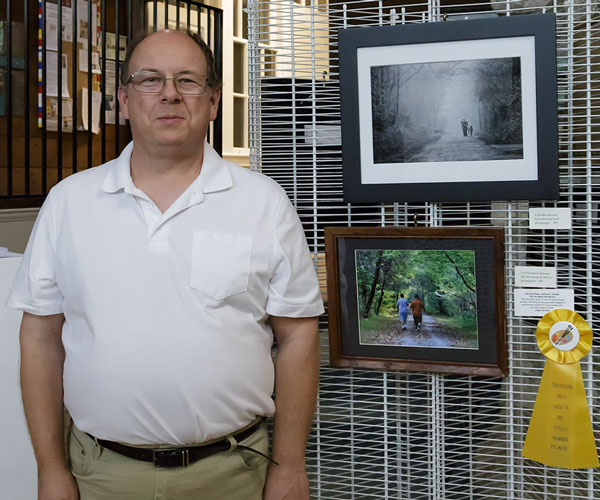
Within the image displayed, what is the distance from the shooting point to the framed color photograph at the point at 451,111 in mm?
1514

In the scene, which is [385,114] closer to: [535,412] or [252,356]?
[252,356]

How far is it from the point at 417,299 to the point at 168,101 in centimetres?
73

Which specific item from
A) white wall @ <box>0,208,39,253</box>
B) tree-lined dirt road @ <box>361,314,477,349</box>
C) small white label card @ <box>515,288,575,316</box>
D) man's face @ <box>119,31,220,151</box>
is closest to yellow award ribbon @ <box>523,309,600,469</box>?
small white label card @ <box>515,288,575,316</box>

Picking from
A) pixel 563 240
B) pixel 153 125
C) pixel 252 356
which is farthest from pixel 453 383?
pixel 153 125

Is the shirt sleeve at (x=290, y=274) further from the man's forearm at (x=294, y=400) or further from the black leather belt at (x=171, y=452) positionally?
the black leather belt at (x=171, y=452)

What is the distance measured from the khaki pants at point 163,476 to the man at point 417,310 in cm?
46

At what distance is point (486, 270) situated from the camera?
1.59 meters

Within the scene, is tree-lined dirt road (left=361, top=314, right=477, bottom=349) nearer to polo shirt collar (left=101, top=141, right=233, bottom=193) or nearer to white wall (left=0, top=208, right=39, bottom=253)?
polo shirt collar (left=101, top=141, right=233, bottom=193)

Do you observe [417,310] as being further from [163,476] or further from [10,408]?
[10,408]

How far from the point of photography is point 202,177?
1.50 m

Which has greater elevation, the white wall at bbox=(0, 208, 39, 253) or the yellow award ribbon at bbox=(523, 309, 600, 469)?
the white wall at bbox=(0, 208, 39, 253)

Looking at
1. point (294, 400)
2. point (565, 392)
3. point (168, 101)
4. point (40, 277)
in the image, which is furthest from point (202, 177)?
point (565, 392)

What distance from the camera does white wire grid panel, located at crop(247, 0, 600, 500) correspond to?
1583 millimetres

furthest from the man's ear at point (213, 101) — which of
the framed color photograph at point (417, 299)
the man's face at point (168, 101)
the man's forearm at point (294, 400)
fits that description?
the man's forearm at point (294, 400)
